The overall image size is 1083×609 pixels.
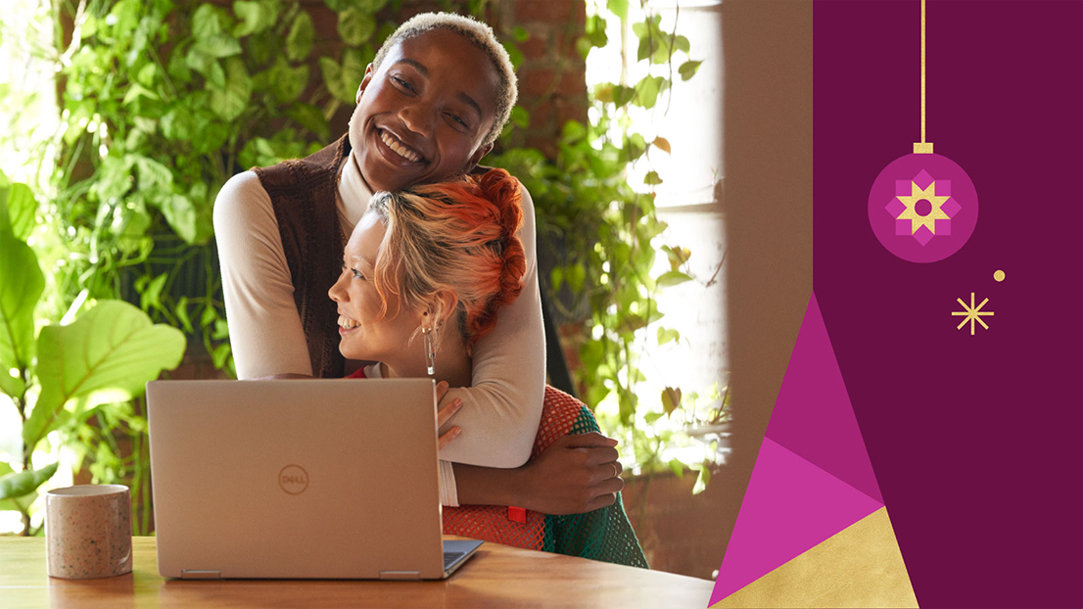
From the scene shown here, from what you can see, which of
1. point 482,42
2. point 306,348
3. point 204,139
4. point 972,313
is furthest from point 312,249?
point 972,313

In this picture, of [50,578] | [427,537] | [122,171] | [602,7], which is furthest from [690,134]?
[50,578]

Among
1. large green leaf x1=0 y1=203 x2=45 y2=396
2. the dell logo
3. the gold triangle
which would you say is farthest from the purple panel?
large green leaf x1=0 y1=203 x2=45 y2=396

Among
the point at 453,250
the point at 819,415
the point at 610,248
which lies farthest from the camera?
the point at 610,248

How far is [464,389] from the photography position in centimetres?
193

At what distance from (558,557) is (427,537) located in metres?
0.24

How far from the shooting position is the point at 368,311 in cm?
196

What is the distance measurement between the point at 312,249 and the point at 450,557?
2.56 ft

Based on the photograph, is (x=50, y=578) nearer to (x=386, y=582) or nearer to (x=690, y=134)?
(x=386, y=582)

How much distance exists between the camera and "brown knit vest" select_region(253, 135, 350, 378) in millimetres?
2059

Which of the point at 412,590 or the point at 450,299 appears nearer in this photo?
the point at 412,590

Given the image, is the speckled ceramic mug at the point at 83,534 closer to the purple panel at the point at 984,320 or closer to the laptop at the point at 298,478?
the laptop at the point at 298,478

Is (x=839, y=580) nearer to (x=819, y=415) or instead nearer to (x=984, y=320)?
(x=984, y=320)

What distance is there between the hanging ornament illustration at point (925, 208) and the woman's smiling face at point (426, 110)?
2.51ft

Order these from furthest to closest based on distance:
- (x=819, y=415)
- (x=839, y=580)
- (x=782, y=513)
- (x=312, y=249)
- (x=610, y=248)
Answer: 1. (x=610, y=248)
2. (x=819, y=415)
3. (x=312, y=249)
4. (x=782, y=513)
5. (x=839, y=580)
